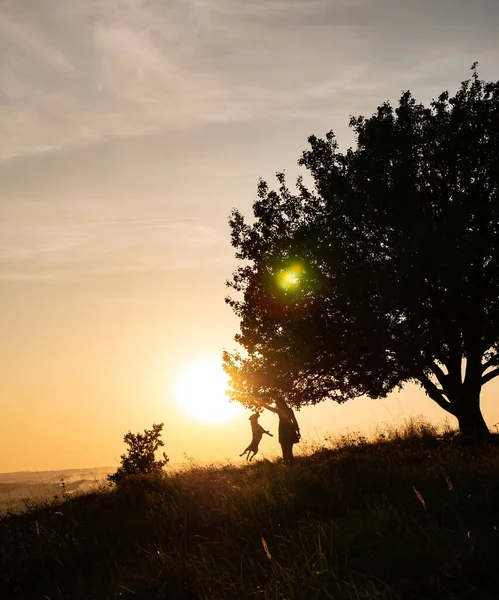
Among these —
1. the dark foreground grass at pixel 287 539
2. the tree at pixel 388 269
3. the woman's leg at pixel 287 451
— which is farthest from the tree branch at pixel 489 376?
the dark foreground grass at pixel 287 539

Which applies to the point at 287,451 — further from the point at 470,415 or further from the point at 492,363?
the point at 492,363

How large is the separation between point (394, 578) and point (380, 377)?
1506 cm

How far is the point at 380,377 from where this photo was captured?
817 inches

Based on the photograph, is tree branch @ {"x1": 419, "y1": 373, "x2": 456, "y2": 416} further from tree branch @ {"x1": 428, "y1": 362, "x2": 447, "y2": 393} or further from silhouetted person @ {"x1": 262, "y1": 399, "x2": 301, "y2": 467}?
silhouetted person @ {"x1": 262, "y1": 399, "x2": 301, "y2": 467}

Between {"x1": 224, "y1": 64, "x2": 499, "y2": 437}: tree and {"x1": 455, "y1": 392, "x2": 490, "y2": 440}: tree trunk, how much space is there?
4 centimetres

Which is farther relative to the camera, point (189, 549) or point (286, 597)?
point (189, 549)

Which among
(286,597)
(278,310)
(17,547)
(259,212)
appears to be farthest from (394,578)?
(259,212)

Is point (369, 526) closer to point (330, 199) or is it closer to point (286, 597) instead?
point (286, 597)

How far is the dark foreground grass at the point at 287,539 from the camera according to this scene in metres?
6.05

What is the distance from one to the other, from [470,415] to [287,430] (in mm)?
6873

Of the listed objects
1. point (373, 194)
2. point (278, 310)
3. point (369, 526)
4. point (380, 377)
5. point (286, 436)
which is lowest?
point (369, 526)

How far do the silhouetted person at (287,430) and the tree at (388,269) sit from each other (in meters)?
1.86

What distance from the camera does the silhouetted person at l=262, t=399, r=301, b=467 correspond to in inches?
707

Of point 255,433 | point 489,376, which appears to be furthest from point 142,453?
point 489,376
